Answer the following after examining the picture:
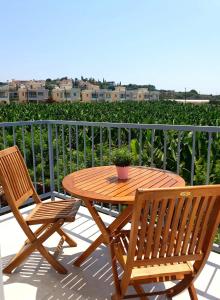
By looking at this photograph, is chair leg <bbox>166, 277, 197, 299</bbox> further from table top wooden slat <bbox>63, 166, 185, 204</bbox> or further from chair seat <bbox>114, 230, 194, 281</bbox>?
table top wooden slat <bbox>63, 166, 185, 204</bbox>

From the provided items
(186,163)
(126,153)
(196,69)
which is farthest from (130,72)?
(126,153)

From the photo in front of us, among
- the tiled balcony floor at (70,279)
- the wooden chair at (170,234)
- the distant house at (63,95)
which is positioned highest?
the distant house at (63,95)

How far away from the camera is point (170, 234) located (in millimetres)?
1704

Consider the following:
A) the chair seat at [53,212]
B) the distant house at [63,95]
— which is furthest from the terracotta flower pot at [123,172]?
the distant house at [63,95]

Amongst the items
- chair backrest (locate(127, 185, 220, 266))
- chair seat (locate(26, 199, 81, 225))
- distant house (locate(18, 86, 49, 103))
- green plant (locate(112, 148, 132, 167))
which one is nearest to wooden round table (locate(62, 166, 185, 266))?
green plant (locate(112, 148, 132, 167))

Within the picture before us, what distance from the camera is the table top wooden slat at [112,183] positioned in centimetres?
226

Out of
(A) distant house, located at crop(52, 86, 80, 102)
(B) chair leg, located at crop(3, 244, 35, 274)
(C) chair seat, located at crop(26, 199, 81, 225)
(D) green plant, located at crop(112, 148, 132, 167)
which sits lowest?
(B) chair leg, located at crop(3, 244, 35, 274)

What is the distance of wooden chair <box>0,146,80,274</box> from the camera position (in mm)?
2686

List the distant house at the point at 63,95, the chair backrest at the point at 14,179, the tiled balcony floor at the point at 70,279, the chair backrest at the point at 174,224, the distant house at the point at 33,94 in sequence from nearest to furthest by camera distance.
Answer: the chair backrest at the point at 174,224 → the tiled balcony floor at the point at 70,279 → the chair backrest at the point at 14,179 → the distant house at the point at 63,95 → the distant house at the point at 33,94

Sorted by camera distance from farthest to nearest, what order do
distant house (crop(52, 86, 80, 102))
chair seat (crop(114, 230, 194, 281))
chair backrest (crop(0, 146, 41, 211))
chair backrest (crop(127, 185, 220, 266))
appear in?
distant house (crop(52, 86, 80, 102)) < chair backrest (crop(0, 146, 41, 211)) < chair seat (crop(114, 230, 194, 281)) < chair backrest (crop(127, 185, 220, 266))

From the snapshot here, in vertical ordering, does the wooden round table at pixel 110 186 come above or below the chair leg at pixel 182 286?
above

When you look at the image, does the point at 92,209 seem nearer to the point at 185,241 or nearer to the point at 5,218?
the point at 185,241

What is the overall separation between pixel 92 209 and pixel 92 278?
77 centimetres

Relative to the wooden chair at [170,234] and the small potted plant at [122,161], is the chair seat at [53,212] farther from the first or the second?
the wooden chair at [170,234]
